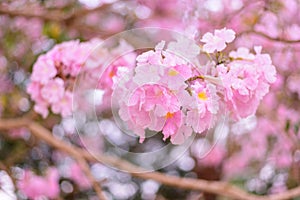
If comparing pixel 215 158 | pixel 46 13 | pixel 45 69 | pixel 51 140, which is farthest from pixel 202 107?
pixel 215 158

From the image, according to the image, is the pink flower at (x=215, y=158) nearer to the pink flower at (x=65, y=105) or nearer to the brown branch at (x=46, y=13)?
the brown branch at (x=46, y=13)

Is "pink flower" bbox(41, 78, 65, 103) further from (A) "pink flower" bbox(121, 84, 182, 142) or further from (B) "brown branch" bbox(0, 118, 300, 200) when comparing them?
(A) "pink flower" bbox(121, 84, 182, 142)

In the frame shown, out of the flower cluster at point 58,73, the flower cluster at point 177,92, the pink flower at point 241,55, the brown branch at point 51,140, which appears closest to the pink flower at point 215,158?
the brown branch at point 51,140

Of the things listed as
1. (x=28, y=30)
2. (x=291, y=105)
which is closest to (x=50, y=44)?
(x=28, y=30)

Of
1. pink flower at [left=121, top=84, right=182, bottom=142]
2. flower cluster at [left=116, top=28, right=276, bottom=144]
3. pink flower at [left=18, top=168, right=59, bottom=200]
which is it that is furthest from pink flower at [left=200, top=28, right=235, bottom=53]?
pink flower at [left=18, top=168, right=59, bottom=200]

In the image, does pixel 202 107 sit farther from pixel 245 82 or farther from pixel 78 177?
pixel 78 177

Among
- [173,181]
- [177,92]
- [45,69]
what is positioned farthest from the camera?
[173,181]

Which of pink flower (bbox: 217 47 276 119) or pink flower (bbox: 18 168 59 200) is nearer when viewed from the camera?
pink flower (bbox: 217 47 276 119)
